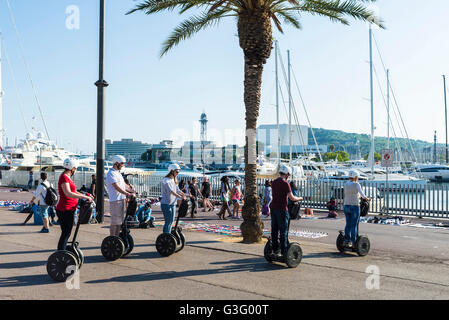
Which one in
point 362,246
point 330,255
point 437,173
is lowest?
point 330,255

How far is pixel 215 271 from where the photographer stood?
7359 mm

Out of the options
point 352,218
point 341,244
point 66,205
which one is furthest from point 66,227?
point 352,218

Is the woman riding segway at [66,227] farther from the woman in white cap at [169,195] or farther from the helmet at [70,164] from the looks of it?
the woman in white cap at [169,195]

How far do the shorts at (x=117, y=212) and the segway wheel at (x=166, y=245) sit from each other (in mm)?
911

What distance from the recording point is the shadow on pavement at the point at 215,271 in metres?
6.71

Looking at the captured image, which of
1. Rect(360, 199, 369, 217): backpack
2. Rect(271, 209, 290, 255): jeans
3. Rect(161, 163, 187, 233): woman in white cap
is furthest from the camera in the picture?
Rect(360, 199, 369, 217): backpack

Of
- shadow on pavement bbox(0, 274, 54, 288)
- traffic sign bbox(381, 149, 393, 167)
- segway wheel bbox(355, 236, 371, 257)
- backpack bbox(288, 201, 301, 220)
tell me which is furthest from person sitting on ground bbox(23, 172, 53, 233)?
traffic sign bbox(381, 149, 393, 167)

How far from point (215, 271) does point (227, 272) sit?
221 millimetres

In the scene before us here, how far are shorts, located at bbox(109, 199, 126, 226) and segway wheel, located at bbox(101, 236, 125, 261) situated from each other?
0.99 ft

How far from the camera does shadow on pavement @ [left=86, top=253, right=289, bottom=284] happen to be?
6711mm

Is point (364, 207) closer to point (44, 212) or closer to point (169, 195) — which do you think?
point (169, 195)

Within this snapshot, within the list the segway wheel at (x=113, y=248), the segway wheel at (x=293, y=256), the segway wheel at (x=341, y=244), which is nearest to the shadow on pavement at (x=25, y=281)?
the segway wheel at (x=113, y=248)

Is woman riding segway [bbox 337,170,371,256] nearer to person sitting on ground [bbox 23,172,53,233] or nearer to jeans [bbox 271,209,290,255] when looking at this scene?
jeans [bbox 271,209,290,255]
